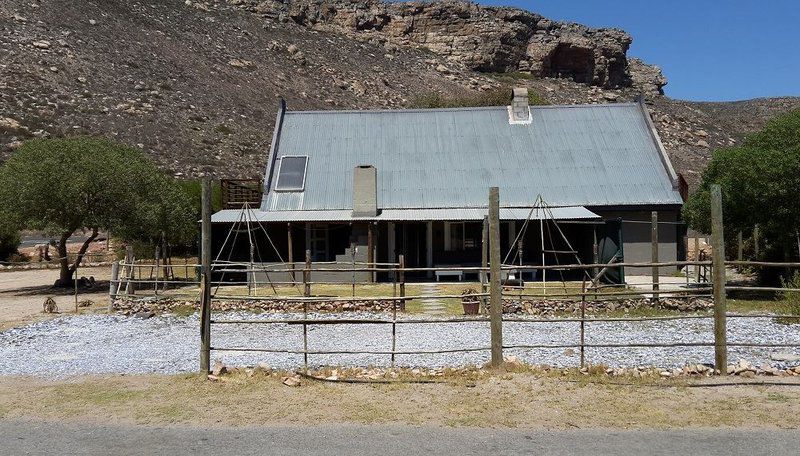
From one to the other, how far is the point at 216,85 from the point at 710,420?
57.9 meters

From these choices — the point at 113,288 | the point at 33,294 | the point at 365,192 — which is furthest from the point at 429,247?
the point at 33,294

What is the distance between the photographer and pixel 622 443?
20.2ft

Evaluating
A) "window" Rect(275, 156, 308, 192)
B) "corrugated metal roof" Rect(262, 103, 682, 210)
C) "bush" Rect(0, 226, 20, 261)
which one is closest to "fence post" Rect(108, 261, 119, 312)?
"corrugated metal roof" Rect(262, 103, 682, 210)

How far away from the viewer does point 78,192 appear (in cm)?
2177

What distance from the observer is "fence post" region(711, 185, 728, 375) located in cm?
830

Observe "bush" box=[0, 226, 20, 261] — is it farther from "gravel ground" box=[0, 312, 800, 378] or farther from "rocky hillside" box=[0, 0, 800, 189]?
"gravel ground" box=[0, 312, 800, 378]

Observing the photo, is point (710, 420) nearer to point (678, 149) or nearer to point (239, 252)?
point (239, 252)

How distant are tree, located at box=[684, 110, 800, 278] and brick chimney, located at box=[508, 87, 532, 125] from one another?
399 inches

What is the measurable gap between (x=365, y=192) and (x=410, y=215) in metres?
1.67

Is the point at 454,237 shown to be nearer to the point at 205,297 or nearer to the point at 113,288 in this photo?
the point at 113,288

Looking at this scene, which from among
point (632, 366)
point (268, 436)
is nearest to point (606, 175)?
point (632, 366)

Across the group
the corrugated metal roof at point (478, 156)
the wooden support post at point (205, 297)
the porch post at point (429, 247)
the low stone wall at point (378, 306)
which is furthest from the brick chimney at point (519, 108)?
the wooden support post at point (205, 297)

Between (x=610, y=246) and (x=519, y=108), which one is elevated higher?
(x=519, y=108)

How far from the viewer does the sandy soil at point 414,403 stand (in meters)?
6.89
